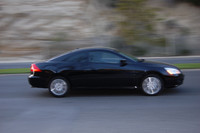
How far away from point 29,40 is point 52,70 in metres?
22.3

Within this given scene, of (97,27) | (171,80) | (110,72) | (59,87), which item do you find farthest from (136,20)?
(59,87)

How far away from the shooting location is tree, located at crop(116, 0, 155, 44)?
21438 millimetres

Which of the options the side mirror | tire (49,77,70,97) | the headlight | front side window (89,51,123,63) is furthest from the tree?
tire (49,77,70,97)

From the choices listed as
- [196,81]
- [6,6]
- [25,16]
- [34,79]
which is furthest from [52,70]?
[6,6]

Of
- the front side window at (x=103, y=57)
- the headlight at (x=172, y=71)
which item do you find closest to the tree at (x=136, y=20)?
the headlight at (x=172, y=71)

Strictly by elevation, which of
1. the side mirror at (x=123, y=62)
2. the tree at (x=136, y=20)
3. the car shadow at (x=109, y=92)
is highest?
the tree at (x=136, y=20)

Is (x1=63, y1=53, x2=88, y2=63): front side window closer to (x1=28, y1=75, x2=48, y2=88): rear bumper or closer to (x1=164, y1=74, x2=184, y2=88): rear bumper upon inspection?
(x1=28, y1=75, x2=48, y2=88): rear bumper

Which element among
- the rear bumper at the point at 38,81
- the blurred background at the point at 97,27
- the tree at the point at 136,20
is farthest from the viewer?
the tree at the point at 136,20

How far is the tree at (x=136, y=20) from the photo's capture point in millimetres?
21438

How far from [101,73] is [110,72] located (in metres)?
0.26

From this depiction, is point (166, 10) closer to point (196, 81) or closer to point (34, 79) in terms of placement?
point (196, 81)

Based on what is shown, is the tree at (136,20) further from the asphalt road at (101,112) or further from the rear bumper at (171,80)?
the rear bumper at (171,80)

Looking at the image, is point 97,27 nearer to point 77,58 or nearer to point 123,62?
point 77,58

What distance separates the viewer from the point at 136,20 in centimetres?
2147
